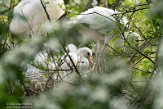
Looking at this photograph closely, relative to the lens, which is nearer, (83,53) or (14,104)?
(14,104)

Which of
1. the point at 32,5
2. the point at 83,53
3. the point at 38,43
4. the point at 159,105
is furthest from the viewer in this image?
the point at 32,5

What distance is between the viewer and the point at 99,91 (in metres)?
0.49

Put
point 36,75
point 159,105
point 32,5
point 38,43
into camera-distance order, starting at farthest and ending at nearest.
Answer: point 32,5 → point 36,75 → point 38,43 → point 159,105

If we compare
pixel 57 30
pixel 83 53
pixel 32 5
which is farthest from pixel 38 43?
pixel 32 5

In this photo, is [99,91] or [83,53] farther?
[83,53]

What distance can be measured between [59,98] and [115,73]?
0.08 m

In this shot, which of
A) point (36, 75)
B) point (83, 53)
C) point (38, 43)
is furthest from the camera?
point (83, 53)

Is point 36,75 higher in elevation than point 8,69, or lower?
lower

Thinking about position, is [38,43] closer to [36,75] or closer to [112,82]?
[112,82]

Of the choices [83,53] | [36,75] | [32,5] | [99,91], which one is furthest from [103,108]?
[32,5]

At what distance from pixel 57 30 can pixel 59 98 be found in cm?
18

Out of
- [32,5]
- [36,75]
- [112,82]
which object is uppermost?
[112,82]

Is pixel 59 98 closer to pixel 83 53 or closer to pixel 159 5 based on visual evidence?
pixel 159 5

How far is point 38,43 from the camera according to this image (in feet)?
1.95
